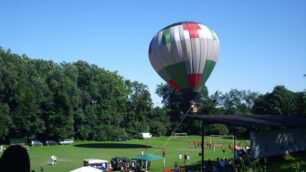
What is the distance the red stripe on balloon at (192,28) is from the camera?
34062mm

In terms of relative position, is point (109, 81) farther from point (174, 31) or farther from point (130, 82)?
point (174, 31)

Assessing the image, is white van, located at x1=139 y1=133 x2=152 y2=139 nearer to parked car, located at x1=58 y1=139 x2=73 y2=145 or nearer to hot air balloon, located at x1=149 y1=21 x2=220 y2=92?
parked car, located at x1=58 y1=139 x2=73 y2=145

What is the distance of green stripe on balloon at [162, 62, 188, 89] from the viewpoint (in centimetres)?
3444

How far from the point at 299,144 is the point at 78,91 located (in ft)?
155

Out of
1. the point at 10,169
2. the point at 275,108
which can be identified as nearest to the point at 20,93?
the point at 275,108

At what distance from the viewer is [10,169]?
2658 mm

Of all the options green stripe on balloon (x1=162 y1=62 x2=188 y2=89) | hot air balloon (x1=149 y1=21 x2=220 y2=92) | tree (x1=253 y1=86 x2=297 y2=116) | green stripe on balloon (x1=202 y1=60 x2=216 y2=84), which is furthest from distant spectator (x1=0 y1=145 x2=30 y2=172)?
tree (x1=253 y1=86 x2=297 y2=116)

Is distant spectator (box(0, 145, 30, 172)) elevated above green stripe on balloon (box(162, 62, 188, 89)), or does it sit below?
below

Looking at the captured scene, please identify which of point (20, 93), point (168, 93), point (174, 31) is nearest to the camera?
point (174, 31)

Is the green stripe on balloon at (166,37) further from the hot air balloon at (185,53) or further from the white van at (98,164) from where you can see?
the white van at (98,164)

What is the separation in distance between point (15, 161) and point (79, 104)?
6932cm

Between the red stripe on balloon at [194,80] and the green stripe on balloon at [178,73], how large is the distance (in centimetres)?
36

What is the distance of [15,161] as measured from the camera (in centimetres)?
269

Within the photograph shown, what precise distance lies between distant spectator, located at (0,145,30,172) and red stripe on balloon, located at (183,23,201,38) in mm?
31659
